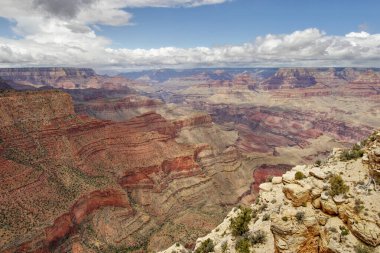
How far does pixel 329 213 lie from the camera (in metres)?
25.2

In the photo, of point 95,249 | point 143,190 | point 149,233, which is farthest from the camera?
point 143,190

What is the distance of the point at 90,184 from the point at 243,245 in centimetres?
7218

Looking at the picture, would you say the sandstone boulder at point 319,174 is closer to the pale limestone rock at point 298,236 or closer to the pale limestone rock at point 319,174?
the pale limestone rock at point 319,174

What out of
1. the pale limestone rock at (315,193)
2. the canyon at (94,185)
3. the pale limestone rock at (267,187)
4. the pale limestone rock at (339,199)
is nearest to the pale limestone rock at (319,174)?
the pale limestone rock at (315,193)

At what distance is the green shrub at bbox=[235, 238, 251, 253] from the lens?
95.1 ft

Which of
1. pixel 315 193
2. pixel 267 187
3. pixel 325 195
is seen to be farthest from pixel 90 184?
pixel 325 195

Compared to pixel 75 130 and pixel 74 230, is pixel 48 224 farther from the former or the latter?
pixel 75 130

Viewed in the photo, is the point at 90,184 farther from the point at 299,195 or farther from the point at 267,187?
the point at 299,195

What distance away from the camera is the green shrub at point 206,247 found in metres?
34.6

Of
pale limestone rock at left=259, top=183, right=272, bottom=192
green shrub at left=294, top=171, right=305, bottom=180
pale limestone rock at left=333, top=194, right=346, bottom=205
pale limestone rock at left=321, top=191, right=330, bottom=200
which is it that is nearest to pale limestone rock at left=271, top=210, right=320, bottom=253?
pale limestone rock at left=321, top=191, right=330, bottom=200

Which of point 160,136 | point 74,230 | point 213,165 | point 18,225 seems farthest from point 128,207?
point 213,165

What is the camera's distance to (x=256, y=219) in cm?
3303

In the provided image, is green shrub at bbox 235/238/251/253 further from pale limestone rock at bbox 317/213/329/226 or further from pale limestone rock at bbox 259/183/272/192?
pale limestone rock at bbox 259/183/272/192

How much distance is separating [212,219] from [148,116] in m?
89.9
